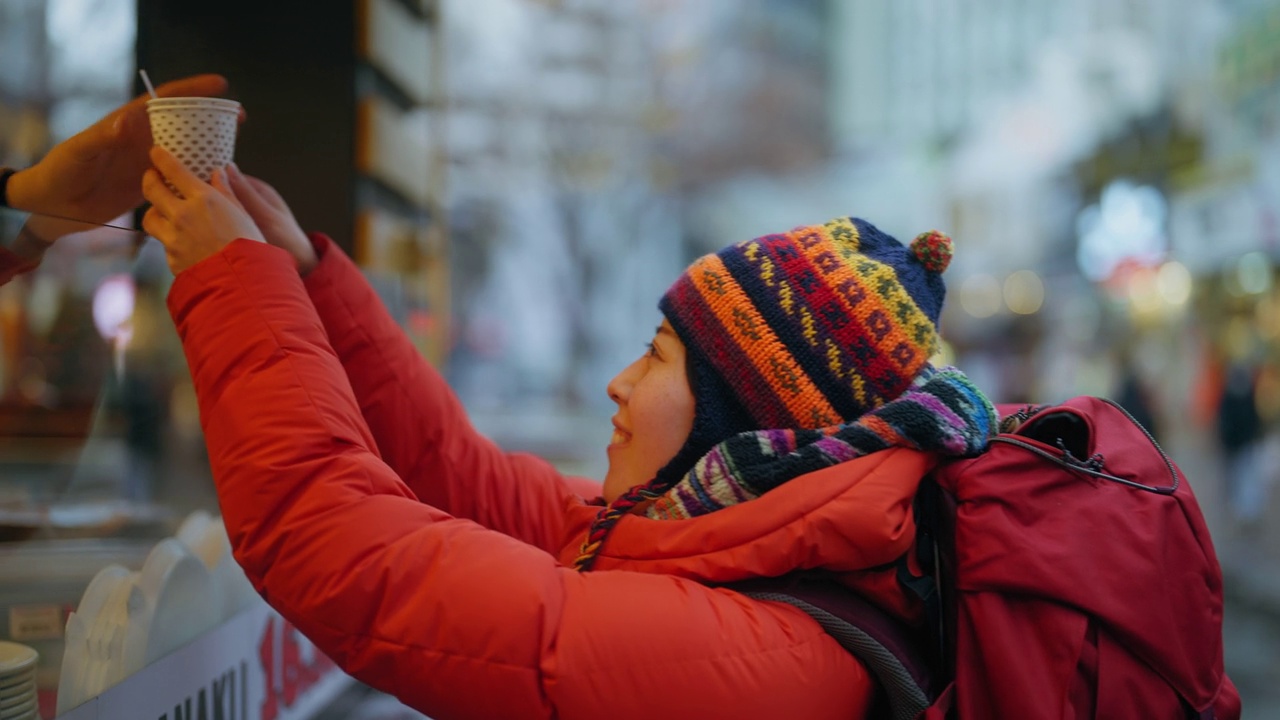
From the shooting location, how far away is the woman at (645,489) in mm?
1306

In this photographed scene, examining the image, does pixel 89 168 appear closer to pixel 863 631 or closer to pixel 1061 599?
pixel 863 631

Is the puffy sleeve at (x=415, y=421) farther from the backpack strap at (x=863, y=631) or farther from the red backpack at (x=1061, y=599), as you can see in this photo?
the red backpack at (x=1061, y=599)

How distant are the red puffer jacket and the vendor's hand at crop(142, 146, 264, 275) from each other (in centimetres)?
4

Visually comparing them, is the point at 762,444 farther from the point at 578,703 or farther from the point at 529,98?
the point at 529,98

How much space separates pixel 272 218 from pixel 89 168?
283 mm

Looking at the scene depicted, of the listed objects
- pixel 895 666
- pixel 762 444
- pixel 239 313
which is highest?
pixel 239 313

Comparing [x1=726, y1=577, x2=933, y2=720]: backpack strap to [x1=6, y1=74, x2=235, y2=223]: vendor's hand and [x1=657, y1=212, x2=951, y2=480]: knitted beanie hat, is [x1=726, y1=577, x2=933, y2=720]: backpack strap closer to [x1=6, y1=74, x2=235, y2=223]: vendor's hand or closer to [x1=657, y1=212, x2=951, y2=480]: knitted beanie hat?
[x1=657, y1=212, x2=951, y2=480]: knitted beanie hat

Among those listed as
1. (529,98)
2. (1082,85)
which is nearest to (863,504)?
(529,98)

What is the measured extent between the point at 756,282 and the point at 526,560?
1.84ft

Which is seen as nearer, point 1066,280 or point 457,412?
point 457,412

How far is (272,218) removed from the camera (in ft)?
5.78

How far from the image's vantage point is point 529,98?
58.0 feet

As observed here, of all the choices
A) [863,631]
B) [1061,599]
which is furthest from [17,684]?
[1061,599]

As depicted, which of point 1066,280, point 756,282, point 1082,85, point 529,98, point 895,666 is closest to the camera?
point 895,666
